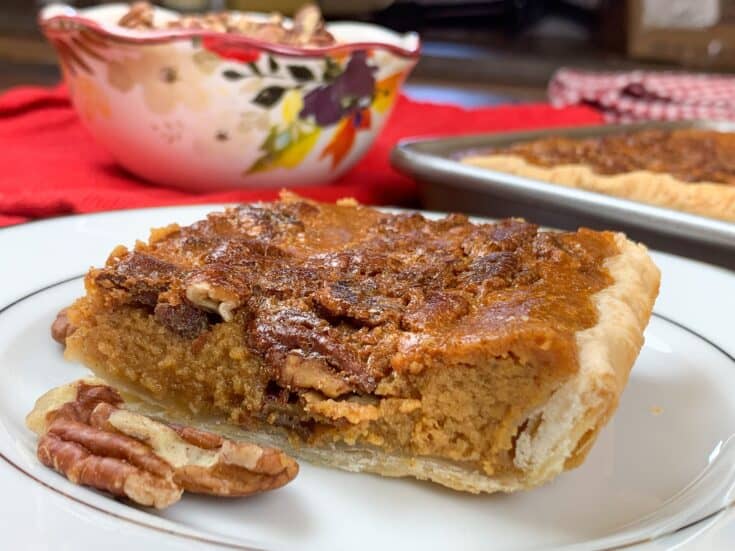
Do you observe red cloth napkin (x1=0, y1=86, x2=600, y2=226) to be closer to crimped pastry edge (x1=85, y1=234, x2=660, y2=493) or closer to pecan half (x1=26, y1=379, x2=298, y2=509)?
crimped pastry edge (x1=85, y1=234, x2=660, y2=493)

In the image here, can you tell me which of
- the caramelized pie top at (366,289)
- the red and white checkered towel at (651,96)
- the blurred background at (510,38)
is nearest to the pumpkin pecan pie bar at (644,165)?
the red and white checkered towel at (651,96)

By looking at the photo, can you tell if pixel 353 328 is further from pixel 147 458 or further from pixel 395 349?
pixel 147 458

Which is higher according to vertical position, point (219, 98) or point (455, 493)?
point (219, 98)

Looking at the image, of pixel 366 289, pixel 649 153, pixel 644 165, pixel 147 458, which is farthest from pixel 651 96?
pixel 147 458

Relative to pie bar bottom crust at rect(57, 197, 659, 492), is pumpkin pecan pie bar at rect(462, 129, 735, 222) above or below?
below

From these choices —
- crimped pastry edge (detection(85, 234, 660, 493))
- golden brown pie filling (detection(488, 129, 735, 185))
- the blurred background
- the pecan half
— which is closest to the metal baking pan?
golden brown pie filling (detection(488, 129, 735, 185))

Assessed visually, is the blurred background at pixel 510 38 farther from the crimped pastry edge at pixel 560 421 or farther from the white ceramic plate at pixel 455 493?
the crimped pastry edge at pixel 560 421

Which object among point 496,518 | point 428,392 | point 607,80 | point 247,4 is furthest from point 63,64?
point 247,4

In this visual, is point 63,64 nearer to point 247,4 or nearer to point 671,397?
point 671,397
